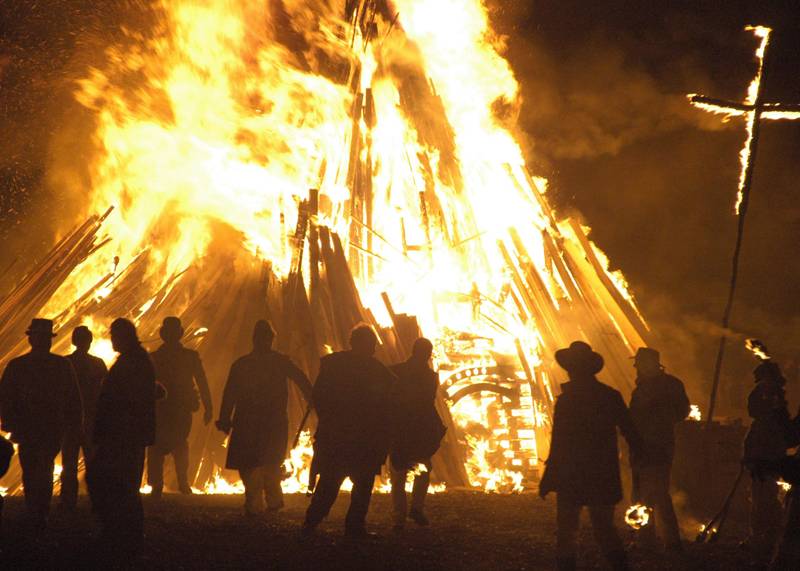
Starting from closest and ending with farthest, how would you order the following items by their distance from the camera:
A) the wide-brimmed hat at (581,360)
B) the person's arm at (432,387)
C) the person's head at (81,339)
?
the wide-brimmed hat at (581,360) → the person's arm at (432,387) → the person's head at (81,339)

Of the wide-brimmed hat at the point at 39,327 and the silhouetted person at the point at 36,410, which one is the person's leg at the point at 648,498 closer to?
the silhouetted person at the point at 36,410

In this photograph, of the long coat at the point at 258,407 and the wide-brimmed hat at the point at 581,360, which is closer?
the wide-brimmed hat at the point at 581,360

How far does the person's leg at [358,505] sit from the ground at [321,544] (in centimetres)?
13

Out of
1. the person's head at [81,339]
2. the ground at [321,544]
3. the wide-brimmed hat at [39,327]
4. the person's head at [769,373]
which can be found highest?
the person's head at [81,339]

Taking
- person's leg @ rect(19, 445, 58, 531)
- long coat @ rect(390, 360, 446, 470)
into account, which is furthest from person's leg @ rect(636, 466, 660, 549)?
person's leg @ rect(19, 445, 58, 531)

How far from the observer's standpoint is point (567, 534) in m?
4.67

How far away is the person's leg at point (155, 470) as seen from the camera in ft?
24.1

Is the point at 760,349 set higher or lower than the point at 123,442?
higher

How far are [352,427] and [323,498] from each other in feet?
1.93

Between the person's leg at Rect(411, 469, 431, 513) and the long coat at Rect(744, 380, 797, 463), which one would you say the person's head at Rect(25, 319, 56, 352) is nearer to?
the person's leg at Rect(411, 469, 431, 513)

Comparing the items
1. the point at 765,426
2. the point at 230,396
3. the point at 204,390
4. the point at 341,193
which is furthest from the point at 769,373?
the point at 341,193

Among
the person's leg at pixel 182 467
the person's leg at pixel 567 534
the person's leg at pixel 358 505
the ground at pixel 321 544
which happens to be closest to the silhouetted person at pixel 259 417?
the ground at pixel 321 544

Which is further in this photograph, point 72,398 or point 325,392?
point 72,398

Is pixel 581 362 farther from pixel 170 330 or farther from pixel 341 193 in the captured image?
pixel 341 193
